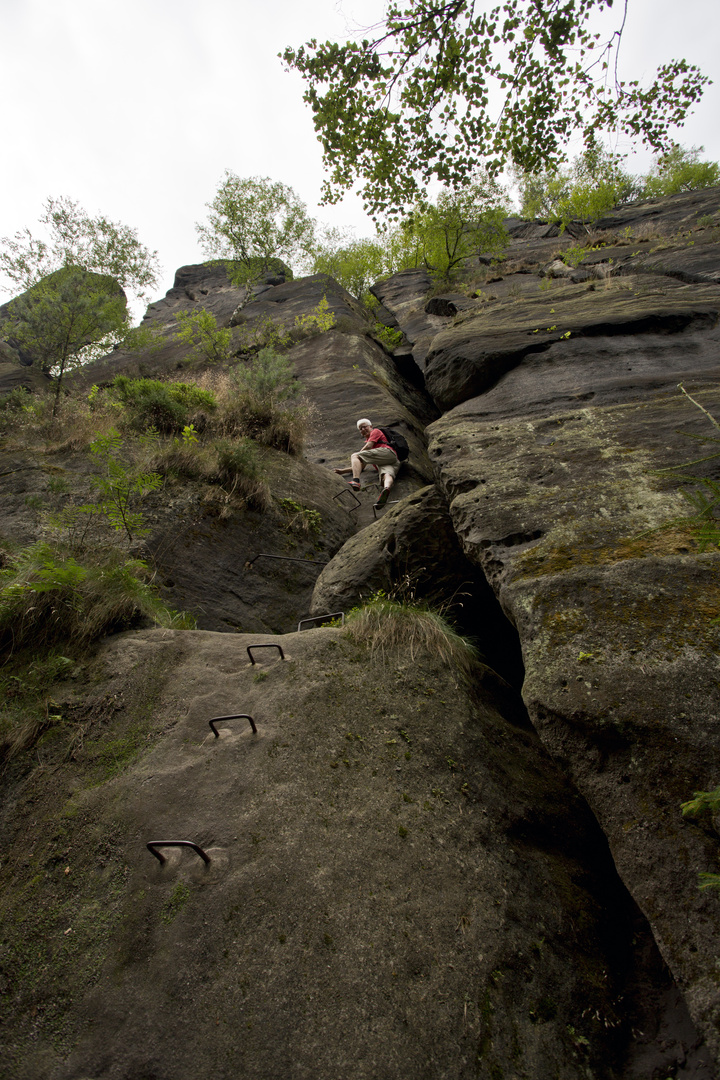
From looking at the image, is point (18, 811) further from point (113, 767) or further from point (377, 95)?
point (377, 95)

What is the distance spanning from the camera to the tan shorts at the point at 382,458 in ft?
34.3

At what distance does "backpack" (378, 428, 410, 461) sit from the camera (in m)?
11.0

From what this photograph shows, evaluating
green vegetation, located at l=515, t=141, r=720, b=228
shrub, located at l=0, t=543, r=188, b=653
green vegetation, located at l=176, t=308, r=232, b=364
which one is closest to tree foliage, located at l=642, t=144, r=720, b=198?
green vegetation, located at l=515, t=141, r=720, b=228

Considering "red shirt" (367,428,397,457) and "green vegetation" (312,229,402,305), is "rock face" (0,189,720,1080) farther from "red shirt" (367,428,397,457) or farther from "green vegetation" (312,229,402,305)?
"green vegetation" (312,229,402,305)

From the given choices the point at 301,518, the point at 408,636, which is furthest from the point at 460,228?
the point at 408,636

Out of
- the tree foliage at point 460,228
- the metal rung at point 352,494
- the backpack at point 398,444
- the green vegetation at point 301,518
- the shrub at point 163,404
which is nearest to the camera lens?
the green vegetation at point 301,518

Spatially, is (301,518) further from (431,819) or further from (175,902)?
(175,902)

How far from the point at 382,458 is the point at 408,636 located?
6220 millimetres

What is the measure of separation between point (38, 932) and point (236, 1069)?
4.48 feet

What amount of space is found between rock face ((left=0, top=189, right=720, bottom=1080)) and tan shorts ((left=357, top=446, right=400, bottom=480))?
4.27 metres

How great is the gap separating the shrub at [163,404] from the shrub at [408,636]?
575 cm

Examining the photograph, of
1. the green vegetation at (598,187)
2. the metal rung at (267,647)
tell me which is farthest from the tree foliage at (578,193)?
the metal rung at (267,647)

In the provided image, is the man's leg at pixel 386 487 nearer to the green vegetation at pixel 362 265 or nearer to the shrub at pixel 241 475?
the shrub at pixel 241 475

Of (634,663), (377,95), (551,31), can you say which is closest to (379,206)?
(377,95)
